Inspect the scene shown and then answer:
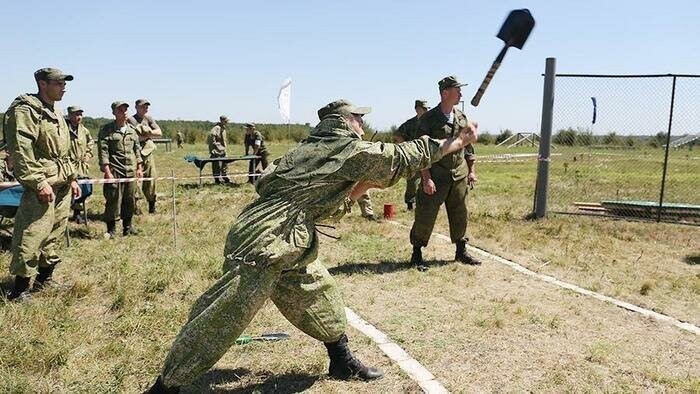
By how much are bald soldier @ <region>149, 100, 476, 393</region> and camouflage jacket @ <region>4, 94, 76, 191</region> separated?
111 inches

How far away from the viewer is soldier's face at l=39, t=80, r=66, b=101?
5.24 meters

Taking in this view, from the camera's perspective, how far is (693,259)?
7191 millimetres

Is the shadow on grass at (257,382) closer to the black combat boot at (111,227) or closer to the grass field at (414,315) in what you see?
the grass field at (414,315)

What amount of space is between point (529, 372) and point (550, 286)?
2.27 m

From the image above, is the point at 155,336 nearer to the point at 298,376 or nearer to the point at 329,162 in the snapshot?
the point at 298,376

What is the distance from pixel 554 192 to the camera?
13.6 meters

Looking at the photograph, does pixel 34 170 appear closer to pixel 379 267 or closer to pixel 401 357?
pixel 401 357

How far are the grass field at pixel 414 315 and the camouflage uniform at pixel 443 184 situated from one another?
56 cm

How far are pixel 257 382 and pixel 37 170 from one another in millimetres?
2996

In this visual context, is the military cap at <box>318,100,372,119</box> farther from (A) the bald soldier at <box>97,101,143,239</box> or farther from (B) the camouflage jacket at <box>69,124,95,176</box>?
(A) the bald soldier at <box>97,101,143,239</box>

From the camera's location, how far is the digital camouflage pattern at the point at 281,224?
3.15m

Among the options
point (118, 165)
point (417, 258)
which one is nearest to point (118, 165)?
point (118, 165)

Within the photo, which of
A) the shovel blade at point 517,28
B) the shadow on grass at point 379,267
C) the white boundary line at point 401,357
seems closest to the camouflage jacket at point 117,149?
the shadow on grass at point 379,267

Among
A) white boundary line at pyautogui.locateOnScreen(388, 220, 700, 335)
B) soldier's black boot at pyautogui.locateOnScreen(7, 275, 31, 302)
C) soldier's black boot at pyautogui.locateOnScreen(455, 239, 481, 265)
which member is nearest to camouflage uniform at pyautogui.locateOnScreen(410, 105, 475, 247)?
soldier's black boot at pyautogui.locateOnScreen(455, 239, 481, 265)
